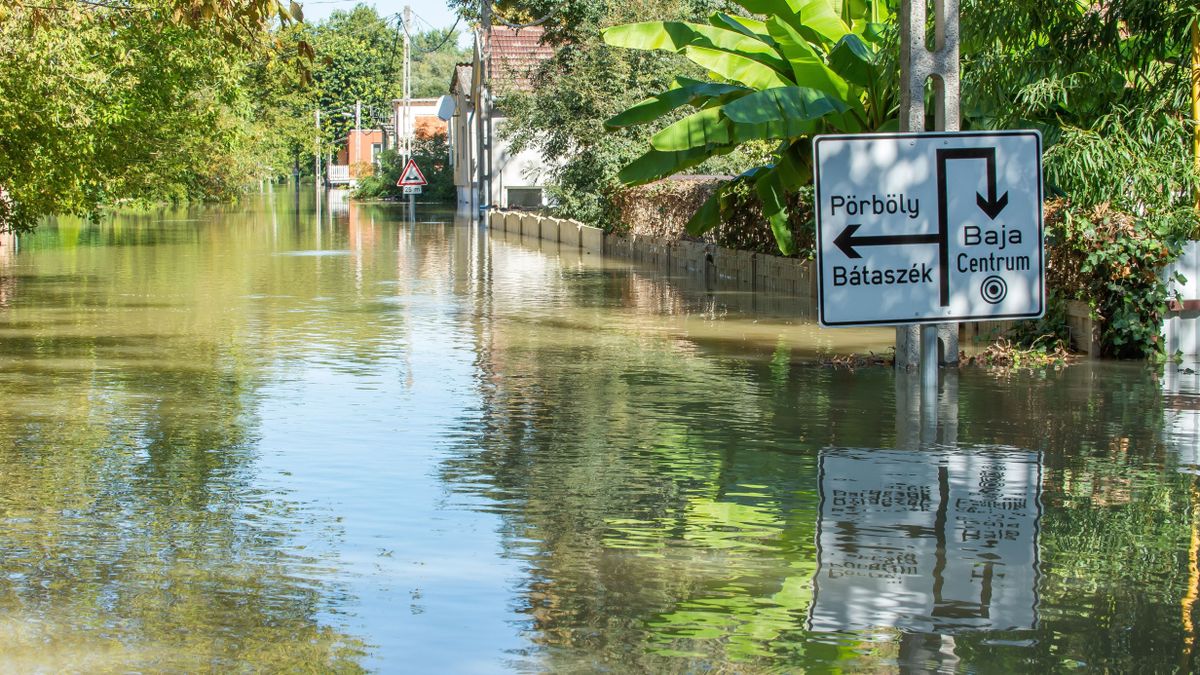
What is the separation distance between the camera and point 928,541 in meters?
7.52

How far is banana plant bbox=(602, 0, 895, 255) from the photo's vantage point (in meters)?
18.1

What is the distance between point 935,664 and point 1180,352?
9.94m

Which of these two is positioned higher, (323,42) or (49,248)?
(323,42)

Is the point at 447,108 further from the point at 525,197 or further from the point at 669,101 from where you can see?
the point at 669,101

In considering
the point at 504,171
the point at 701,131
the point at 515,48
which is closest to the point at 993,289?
the point at 701,131

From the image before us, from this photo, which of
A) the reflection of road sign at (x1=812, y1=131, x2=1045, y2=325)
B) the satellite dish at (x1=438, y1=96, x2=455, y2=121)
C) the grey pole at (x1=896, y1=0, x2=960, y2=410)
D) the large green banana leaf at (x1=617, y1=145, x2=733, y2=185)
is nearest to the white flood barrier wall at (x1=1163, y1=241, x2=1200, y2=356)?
the grey pole at (x1=896, y1=0, x2=960, y2=410)

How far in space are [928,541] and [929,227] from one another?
5.21 ft

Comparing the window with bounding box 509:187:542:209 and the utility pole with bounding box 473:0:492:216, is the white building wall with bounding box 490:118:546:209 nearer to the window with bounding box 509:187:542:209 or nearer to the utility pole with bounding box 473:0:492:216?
the window with bounding box 509:187:542:209

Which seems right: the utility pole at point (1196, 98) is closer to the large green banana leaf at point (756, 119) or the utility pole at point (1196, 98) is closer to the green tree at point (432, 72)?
the large green banana leaf at point (756, 119)

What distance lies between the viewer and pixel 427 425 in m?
11.2

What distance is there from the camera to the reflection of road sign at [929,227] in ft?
26.1

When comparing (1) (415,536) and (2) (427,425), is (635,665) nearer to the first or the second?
(1) (415,536)

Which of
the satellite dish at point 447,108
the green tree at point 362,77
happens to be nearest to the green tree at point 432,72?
the green tree at point 362,77

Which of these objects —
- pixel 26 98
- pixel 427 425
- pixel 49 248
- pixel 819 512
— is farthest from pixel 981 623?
pixel 49 248
